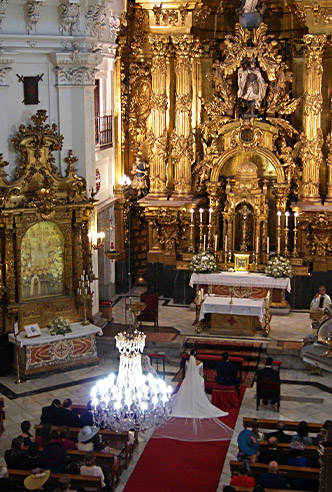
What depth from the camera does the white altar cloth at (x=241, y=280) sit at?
79.8ft

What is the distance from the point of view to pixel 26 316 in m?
21.3

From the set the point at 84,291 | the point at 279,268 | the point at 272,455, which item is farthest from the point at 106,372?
the point at 272,455

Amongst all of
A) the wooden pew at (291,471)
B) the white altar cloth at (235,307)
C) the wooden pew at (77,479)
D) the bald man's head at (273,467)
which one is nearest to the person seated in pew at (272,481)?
the bald man's head at (273,467)

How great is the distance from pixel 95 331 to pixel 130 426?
23.4 feet

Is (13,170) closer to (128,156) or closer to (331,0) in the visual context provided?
(128,156)

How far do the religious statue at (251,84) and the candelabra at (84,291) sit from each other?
23.8ft

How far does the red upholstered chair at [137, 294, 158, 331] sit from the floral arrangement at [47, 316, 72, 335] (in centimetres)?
232

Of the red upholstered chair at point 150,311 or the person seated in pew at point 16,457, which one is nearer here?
the person seated in pew at point 16,457

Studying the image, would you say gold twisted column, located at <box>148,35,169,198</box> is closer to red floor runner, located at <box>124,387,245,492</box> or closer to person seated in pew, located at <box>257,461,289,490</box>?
red floor runner, located at <box>124,387,245,492</box>

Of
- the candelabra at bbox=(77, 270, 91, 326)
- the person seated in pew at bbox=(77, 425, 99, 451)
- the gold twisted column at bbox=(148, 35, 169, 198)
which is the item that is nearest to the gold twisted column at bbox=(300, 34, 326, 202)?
the gold twisted column at bbox=(148, 35, 169, 198)

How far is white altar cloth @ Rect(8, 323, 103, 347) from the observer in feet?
67.8

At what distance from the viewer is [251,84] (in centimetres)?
2530

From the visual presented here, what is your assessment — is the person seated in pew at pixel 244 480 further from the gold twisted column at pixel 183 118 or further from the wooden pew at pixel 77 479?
the gold twisted column at pixel 183 118

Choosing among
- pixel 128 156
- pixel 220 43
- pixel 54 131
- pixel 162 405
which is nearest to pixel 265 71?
pixel 220 43
